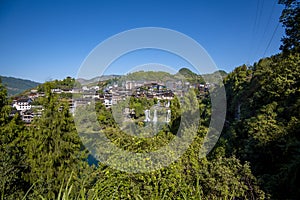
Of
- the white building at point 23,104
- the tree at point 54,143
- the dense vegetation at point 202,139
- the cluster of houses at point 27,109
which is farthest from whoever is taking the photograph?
the white building at point 23,104

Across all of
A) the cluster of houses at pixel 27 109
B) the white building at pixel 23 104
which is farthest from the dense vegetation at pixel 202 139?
the white building at pixel 23 104

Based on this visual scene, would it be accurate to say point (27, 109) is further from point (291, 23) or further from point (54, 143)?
point (291, 23)

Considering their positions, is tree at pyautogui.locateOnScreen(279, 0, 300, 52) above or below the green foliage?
above

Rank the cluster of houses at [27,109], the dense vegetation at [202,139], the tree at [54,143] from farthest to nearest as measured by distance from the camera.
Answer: the cluster of houses at [27,109] → the tree at [54,143] → the dense vegetation at [202,139]

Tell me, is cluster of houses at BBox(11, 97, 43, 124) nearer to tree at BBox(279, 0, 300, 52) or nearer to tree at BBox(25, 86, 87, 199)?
tree at BBox(25, 86, 87, 199)

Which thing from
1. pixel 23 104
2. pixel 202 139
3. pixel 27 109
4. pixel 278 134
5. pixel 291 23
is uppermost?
pixel 291 23

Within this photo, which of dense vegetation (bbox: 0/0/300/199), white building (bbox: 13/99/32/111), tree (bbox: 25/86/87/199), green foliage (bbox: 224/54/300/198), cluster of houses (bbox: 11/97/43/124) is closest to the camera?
dense vegetation (bbox: 0/0/300/199)

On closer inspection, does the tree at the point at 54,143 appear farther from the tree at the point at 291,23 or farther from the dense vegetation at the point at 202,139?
the tree at the point at 291,23

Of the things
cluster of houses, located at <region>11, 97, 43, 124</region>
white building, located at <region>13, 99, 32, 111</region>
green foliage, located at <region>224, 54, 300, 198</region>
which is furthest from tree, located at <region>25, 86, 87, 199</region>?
green foliage, located at <region>224, 54, 300, 198</region>

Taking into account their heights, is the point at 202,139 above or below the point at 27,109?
below

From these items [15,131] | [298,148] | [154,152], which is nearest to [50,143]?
[15,131]

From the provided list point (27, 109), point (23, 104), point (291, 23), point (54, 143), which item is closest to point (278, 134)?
point (291, 23)

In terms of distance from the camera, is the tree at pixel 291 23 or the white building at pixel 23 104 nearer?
the tree at pixel 291 23

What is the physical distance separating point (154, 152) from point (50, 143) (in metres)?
8.11
